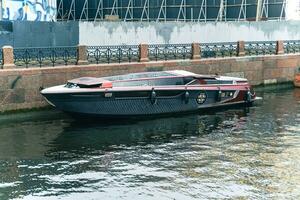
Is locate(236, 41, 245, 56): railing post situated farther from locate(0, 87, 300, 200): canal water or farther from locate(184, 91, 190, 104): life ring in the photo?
locate(184, 91, 190, 104): life ring

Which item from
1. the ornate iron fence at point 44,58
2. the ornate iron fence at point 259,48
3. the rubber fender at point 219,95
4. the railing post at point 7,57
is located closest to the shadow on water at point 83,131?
the rubber fender at point 219,95

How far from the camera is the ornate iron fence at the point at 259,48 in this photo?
33.5 m

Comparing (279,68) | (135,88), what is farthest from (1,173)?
(279,68)

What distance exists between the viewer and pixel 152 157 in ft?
54.1

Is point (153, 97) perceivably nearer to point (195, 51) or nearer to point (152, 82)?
point (152, 82)

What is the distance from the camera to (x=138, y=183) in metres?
13.9

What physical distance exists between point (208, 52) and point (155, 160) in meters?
16.2

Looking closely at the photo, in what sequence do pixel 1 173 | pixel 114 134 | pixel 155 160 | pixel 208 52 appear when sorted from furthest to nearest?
pixel 208 52 → pixel 114 134 → pixel 155 160 → pixel 1 173

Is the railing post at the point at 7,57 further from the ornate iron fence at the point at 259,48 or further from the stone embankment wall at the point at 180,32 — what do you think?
the ornate iron fence at the point at 259,48

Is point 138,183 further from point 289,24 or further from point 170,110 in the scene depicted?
point 289,24

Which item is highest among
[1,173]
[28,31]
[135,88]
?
[28,31]

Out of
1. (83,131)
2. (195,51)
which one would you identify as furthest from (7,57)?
(195,51)

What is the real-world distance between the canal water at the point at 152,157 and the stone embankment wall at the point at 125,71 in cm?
84

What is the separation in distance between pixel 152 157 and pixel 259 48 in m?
20.2
